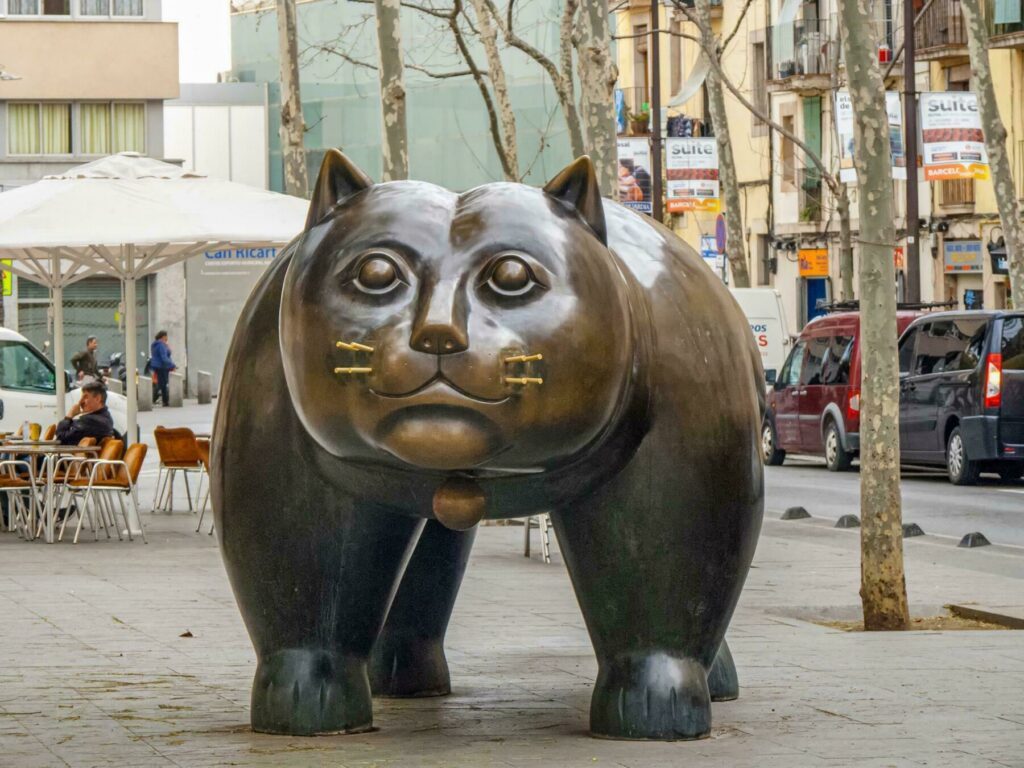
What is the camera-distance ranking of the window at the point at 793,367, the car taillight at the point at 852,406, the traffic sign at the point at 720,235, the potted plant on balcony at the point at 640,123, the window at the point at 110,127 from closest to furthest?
the car taillight at the point at 852,406
the window at the point at 793,367
the traffic sign at the point at 720,235
the window at the point at 110,127
the potted plant on balcony at the point at 640,123

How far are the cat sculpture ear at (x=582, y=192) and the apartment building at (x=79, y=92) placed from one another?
44.0 metres

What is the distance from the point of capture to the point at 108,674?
823 centimetres

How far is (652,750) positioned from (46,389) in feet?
66.0

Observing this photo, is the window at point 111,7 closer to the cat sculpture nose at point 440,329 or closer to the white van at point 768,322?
the white van at point 768,322

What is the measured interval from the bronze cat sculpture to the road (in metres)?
10.2

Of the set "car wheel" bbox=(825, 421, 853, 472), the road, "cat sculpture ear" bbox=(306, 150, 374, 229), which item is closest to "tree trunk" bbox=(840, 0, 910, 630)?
"cat sculpture ear" bbox=(306, 150, 374, 229)

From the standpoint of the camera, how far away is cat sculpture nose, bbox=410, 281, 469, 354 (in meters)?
5.53

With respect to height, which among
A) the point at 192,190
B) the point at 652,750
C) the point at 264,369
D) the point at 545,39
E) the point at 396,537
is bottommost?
the point at 652,750

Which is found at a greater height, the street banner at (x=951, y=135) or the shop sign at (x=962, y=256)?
the street banner at (x=951, y=135)

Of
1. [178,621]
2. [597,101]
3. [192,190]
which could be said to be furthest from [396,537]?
[597,101]

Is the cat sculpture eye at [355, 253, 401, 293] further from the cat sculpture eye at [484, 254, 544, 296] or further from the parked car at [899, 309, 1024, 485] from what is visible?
the parked car at [899, 309, 1024, 485]

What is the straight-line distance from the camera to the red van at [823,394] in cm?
2575

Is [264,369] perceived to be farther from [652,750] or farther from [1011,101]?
[1011,101]

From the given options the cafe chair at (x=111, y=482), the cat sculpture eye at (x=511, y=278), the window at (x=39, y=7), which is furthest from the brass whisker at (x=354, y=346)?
the window at (x=39, y=7)
